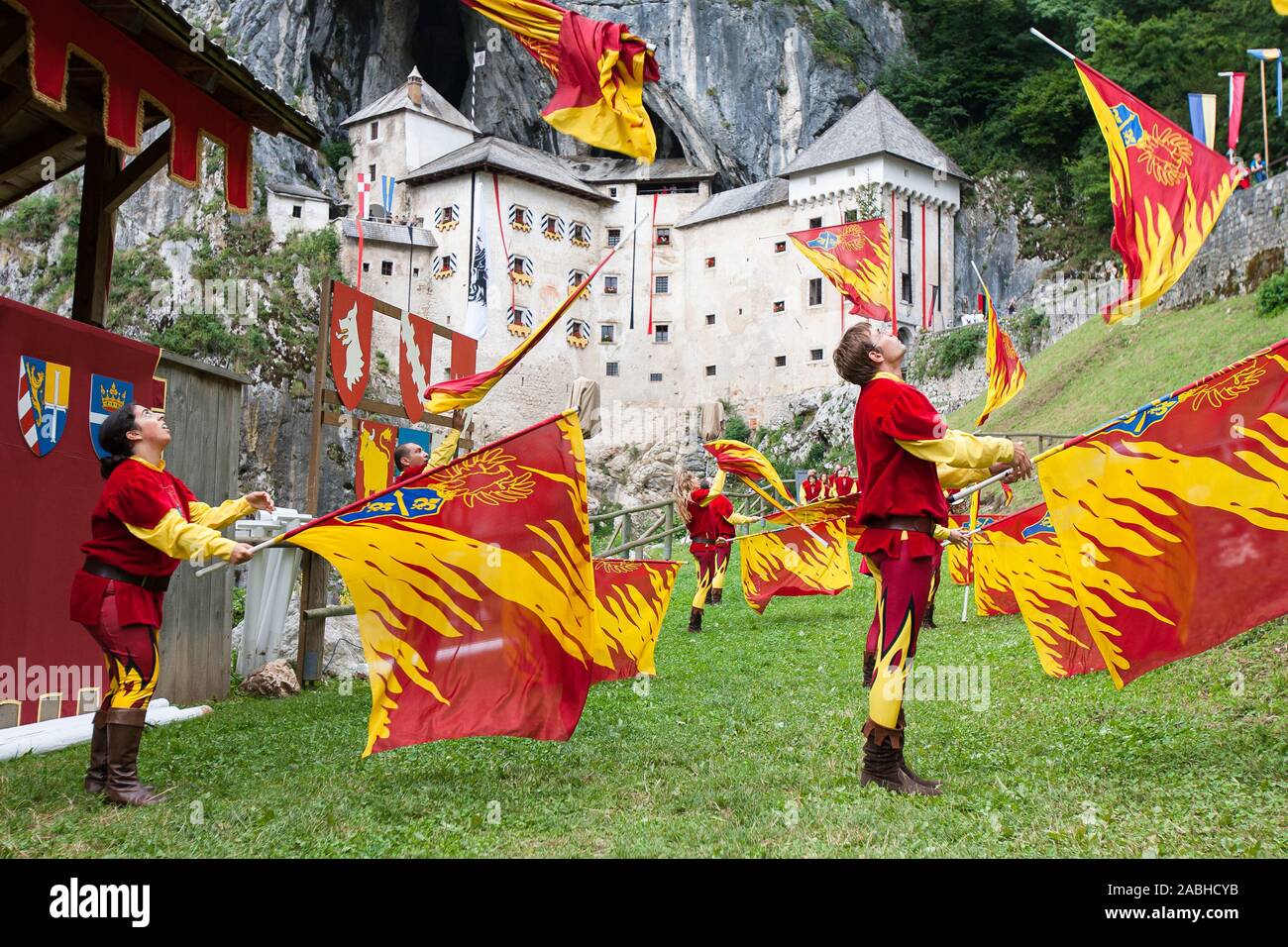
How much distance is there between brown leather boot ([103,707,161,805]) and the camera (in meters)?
5.68

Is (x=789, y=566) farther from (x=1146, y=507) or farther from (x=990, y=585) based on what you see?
(x=1146, y=507)

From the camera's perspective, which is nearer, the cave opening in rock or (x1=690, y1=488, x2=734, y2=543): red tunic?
(x1=690, y1=488, x2=734, y2=543): red tunic

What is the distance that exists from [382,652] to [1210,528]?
4.40 m

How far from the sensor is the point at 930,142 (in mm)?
54219

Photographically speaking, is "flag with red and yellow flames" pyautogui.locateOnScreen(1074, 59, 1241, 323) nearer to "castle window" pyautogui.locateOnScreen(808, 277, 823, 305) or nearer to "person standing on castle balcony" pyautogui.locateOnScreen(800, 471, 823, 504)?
"person standing on castle balcony" pyautogui.locateOnScreen(800, 471, 823, 504)

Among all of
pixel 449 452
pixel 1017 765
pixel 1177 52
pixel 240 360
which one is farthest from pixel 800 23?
pixel 1017 765

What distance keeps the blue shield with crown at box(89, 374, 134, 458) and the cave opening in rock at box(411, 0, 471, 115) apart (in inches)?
2304

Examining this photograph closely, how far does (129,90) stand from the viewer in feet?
24.3

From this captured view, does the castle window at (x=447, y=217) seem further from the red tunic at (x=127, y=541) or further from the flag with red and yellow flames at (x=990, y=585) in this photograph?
the red tunic at (x=127, y=541)

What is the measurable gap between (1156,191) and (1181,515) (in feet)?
8.88

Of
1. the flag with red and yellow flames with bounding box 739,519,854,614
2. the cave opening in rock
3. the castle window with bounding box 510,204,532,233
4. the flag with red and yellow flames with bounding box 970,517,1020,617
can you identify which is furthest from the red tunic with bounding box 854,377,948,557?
the cave opening in rock

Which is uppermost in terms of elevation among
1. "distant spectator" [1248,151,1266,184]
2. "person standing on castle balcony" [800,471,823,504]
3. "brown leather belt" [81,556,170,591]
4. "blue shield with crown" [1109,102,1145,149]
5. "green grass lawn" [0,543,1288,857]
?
"distant spectator" [1248,151,1266,184]
